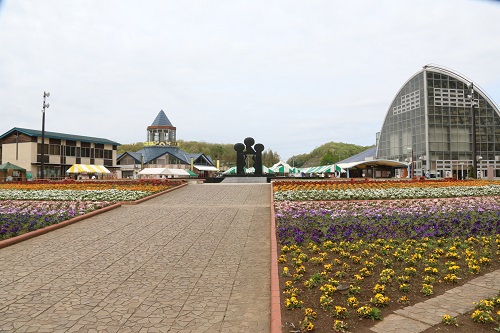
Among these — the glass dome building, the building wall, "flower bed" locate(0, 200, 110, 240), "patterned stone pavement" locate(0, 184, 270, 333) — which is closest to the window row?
the building wall

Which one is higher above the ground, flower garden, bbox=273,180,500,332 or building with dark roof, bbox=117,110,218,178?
building with dark roof, bbox=117,110,218,178

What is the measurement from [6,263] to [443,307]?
7.71 metres

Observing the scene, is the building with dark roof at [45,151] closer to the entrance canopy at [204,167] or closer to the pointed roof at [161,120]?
the pointed roof at [161,120]

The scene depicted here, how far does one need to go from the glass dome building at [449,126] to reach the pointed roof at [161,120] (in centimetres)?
4975

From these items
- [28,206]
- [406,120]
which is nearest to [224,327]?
[28,206]

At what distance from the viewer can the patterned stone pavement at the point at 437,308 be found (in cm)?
409

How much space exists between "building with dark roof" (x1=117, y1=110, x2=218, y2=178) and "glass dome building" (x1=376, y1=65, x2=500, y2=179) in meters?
44.1

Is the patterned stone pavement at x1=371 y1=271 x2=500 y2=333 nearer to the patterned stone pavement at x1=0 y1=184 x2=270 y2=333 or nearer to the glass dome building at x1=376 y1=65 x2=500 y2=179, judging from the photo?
the patterned stone pavement at x1=0 y1=184 x2=270 y2=333

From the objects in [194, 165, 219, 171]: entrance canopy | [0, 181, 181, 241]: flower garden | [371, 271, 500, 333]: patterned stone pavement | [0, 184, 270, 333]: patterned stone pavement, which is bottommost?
[0, 184, 270, 333]: patterned stone pavement

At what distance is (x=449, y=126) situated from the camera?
61562 mm

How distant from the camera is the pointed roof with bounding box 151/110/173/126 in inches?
3175

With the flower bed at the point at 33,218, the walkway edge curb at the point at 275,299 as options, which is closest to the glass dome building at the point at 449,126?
the flower bed at the point at 33,218

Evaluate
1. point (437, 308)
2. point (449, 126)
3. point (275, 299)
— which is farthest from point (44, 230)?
point (449, 126)

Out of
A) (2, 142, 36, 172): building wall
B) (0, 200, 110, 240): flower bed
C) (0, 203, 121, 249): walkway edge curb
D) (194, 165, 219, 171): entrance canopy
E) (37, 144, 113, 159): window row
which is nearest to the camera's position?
(0, 203, 121, 249): walkway edge curb
